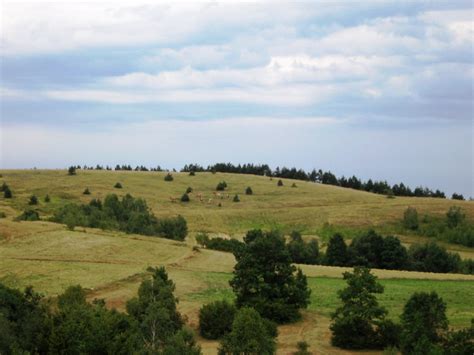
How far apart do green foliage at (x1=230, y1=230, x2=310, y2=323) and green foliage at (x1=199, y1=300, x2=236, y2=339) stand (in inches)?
140

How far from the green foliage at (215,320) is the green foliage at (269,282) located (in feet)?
11.6

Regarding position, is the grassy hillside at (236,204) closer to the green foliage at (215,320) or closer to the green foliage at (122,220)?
the green foliage at (122,220)

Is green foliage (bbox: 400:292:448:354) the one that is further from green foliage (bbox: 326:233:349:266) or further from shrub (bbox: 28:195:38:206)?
shrub (bbox: 28:195:38:206)

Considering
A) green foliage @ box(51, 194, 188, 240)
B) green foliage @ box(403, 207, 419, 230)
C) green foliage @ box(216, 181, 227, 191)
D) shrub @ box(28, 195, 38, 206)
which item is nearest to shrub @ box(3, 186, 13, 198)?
shrub @ box(28, 195, 38, 206)

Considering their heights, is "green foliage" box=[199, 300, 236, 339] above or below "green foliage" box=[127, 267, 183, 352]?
below

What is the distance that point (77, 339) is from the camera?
26875mm

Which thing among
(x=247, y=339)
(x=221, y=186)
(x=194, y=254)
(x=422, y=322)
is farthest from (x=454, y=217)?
(x=247, y=339)

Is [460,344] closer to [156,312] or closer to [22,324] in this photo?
[156,312]

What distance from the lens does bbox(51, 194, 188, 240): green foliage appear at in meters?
73.4

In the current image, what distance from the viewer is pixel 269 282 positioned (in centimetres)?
4209

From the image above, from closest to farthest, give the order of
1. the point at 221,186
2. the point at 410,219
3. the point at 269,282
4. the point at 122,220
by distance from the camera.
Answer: the point at 269,282 → the point at 122,220 → the point at 410,219 → the point at 221,186

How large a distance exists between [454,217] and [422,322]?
6298 cm

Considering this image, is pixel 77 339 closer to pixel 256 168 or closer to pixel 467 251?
pixel 467 251

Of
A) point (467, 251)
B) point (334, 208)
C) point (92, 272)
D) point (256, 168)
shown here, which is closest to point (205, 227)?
point (334, 208)
